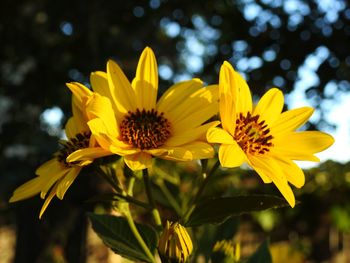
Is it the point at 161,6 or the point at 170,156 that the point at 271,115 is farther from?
the point at 161,6

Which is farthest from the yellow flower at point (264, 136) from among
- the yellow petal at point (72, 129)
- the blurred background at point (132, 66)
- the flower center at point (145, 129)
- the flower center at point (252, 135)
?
the blurred background at point (132, 66)

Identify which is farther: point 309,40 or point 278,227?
point 278,227

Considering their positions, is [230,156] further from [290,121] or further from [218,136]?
[290,121]

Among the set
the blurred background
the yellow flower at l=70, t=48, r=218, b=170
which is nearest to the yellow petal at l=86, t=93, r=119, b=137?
the yellow flower at l=70, t=48, r=218, b=170

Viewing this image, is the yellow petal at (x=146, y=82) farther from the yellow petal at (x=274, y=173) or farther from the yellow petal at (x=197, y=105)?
the yellow petal at (x=274, y=173)

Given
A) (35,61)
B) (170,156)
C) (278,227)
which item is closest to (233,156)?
(170,156)

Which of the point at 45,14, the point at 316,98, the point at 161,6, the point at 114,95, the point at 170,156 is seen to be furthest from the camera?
the point at 45,14
